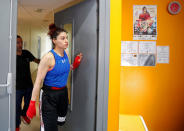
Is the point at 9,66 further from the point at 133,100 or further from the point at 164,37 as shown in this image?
the point at 164,37

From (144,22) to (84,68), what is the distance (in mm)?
1276

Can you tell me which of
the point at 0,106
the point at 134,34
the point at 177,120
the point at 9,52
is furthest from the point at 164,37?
the point at 0,106

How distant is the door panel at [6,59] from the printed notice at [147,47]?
1.79m

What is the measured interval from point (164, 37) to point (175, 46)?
0.23 meters

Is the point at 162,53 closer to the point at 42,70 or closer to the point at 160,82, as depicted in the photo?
the point at 160,82

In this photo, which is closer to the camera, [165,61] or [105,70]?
[105,70]

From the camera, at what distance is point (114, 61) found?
5.54 ft

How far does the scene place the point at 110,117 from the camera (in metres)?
1.70

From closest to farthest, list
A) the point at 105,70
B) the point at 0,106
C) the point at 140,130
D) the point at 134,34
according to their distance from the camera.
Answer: the point at 0,106
the point at 105,70
the point at 140,130
the point at 134,34

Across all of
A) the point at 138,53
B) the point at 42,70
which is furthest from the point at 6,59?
the point at 138,53

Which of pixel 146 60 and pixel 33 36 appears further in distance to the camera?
pixel 33 36

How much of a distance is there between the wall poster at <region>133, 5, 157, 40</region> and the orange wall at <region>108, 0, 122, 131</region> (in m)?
0.93

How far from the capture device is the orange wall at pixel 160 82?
8.36 feet

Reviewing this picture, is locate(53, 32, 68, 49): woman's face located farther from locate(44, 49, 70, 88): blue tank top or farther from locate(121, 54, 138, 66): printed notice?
locate(121, 54, 138, 66): printed notice
